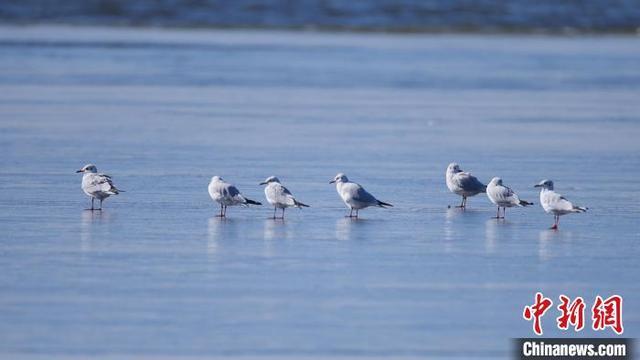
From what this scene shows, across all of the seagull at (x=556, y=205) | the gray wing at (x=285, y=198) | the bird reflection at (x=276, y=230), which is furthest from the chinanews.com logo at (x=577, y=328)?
the gray wing at (x=285, y=198)

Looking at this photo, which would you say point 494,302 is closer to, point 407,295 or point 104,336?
point 407,295

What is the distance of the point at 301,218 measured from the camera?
13.5 m

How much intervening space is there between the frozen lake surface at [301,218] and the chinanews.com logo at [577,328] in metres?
0.09

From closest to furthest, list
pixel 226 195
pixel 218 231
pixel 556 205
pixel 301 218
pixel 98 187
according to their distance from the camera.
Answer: pixel 218 231, pixel 556 205, pixel 226 195, pixel 301 218, pixel 98 187

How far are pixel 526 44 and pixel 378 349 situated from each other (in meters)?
39.9

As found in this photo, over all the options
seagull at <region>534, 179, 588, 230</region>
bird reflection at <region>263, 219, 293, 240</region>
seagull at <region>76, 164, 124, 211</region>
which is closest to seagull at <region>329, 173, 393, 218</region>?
bird reflection at <region>263, 219, 293, 240</region>

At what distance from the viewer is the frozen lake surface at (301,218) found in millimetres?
9055

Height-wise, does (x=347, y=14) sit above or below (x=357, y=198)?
above

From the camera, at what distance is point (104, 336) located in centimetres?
869

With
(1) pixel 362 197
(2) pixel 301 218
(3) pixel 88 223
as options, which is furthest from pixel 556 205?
(3) pixel 88 223

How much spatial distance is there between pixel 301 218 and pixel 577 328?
4.74 meters

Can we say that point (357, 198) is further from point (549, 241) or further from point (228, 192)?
point (549, 241)

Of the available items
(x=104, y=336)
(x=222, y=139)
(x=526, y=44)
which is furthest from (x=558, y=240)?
(x=526, y=44)

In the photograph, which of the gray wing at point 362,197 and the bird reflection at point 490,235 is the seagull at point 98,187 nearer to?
the gray wing at point 362,197
